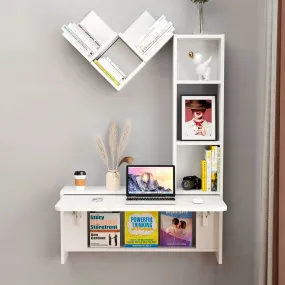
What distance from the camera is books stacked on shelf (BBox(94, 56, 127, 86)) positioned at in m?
2.94

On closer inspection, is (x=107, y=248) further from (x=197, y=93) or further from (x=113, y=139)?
(x=197, y=93)

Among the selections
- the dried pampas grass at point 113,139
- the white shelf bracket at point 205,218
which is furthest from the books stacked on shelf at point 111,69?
the white shelf bracket at point 205,218

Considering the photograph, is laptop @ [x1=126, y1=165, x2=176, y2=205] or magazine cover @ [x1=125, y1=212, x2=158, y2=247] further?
magazine cover @ [x1=125, y1=212, x2=158, y2=247]

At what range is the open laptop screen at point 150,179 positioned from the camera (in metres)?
2.89

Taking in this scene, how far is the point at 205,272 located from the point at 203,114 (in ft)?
3.01

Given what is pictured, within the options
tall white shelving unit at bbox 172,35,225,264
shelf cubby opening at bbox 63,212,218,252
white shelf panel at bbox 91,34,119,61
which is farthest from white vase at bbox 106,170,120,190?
white shelf panel at bbox 91,34,119,61

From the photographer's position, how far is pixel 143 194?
288 centimetres

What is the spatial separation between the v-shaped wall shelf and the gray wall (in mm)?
79

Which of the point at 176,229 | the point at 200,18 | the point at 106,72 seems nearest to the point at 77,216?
the point at 176,229

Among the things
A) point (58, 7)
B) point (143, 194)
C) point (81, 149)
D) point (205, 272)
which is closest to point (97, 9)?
point (58, 7)

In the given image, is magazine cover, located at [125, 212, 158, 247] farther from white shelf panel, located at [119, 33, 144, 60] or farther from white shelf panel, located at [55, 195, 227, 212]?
white shelf panel, located at [119, 33, 144, 60]

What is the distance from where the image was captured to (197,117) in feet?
9.80

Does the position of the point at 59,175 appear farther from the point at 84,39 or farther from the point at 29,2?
the point at 29,2

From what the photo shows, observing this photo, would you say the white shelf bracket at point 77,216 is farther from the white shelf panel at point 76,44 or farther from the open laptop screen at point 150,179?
the white shelf panel at point 76,44
